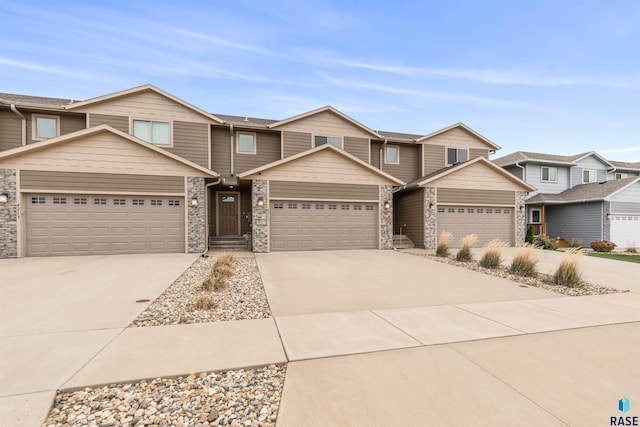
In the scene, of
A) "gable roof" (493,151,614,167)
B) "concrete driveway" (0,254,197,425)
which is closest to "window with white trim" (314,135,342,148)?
"concrete driveway" (0,254,197,425)

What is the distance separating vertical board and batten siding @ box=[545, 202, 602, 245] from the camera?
17.4 meters

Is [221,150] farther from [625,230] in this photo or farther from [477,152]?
[625,230]

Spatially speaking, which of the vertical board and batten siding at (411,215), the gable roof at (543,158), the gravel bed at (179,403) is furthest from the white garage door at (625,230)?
the gravel bed at (179,403)

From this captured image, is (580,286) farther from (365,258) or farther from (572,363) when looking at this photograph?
(365,258)

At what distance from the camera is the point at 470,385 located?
2.51m

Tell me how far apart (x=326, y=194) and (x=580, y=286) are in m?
9.07

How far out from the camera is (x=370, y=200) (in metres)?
13.6

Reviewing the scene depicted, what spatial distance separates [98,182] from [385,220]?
12.0 metres

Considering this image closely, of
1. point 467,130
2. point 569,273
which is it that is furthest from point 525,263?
point 467,130

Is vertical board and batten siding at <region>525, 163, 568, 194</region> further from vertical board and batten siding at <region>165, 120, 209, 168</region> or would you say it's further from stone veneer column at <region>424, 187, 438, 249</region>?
vertical board and batten siding at <region>165, 120, 209, 168</region>

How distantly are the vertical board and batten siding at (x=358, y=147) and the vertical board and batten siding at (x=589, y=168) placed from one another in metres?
16.0

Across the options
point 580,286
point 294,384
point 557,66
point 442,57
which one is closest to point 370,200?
point 580,286

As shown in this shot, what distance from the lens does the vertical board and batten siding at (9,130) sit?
12.1 metres

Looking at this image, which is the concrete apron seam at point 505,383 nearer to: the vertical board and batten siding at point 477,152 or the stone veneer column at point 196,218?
the stone veneer column at point 196,218
